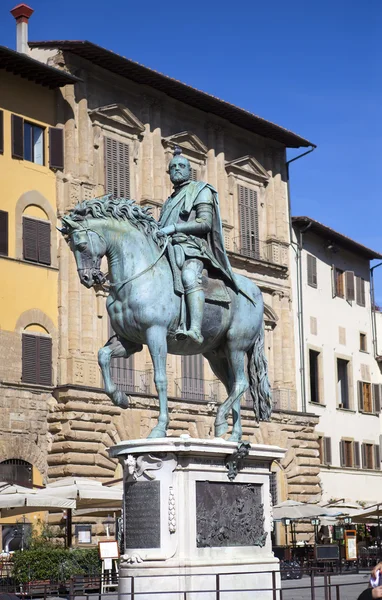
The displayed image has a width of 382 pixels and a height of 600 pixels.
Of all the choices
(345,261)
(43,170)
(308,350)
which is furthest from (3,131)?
(345,261)

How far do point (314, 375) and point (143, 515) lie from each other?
30.7m

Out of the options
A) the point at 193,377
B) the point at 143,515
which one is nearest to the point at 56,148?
the point at 193,377

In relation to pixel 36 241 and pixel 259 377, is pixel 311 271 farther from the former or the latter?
A: pixel 259 377

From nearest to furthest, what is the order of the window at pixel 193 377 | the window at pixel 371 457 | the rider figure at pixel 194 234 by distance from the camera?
the rider figure at pixel 194 234 < the window at pixel 193 377 < the window at pixel 371 457

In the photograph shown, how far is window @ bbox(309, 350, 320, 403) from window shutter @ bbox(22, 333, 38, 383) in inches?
564

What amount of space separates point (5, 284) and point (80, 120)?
229 inches

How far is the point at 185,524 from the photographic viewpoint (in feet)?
38.5

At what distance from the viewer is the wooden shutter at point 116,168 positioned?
33531 millimetres

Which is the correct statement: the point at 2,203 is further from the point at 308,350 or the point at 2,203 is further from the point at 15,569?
the point at 308,350

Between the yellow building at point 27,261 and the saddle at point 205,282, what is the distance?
56.5ft

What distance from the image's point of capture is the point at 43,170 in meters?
31.5

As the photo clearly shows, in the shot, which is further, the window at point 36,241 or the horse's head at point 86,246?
the window at point 36,241

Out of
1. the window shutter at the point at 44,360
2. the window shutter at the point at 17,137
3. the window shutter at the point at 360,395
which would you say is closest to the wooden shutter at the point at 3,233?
the window shutter at the point at 17,137

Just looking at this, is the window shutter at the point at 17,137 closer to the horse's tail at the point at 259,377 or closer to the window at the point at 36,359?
the window at the point at 36,359
